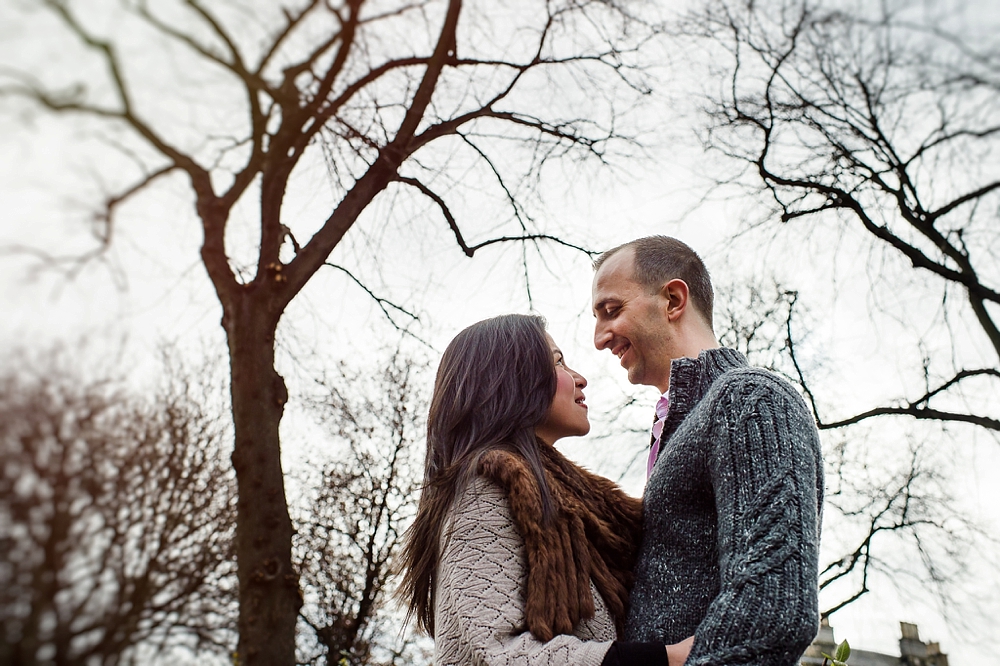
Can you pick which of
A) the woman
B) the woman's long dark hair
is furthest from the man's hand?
the woman's long dark hair

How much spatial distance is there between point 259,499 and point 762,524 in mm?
803

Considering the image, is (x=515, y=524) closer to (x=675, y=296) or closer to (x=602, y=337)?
(x=602, y=337)

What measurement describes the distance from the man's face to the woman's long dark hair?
0.62ft

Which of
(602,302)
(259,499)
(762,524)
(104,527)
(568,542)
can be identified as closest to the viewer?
(104,527)

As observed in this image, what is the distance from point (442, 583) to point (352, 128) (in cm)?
91

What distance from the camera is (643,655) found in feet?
4.14

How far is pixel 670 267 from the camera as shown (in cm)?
205

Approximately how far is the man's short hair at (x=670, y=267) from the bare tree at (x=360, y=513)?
822 mm

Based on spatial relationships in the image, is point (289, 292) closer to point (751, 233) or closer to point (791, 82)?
point (791, 82)

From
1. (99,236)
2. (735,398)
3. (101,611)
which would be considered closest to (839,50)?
(735,398)

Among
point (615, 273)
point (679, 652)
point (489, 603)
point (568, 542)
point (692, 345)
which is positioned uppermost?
point (615, 273)

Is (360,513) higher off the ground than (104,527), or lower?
higher

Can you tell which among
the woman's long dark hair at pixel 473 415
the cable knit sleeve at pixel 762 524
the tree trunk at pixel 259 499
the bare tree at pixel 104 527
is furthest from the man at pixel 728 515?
the bare tree at pixel 104 527

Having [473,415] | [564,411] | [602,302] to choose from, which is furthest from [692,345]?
[473,415]
